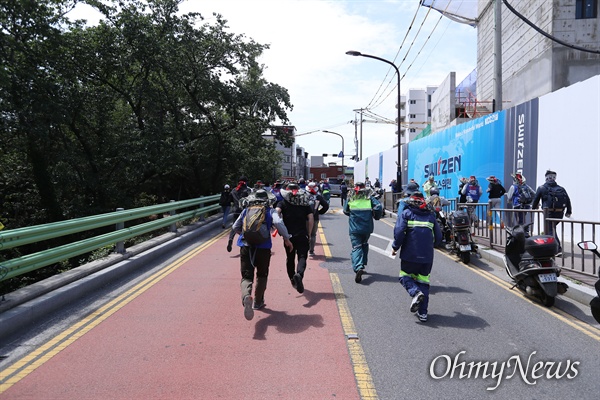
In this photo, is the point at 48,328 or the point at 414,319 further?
the point at 414,319

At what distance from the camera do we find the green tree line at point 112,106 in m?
14.8

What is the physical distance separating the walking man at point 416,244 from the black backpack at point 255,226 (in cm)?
170

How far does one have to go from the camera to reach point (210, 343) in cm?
484

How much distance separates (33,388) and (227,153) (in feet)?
69.3

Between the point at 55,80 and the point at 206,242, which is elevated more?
the point at 55,80

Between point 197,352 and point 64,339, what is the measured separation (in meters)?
1.62

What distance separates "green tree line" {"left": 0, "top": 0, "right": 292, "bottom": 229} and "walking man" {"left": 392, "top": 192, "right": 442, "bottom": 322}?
1241 cm

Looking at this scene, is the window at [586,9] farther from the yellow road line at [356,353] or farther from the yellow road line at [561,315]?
the yellow road line at [356,353]

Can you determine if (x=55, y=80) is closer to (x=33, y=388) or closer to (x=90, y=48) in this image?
(x=90, y=48)

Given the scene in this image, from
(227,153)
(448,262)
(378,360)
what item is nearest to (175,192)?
(227,153)

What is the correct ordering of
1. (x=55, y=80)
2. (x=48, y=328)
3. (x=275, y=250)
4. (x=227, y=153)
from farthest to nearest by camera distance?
(x=227, y=153) → (x=55, y=80) → (x=275, y=250) → (x=48, y=328)

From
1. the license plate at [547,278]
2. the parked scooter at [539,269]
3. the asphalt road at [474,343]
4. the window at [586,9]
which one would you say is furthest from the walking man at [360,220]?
the window at [586,9]

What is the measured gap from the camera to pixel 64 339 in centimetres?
500

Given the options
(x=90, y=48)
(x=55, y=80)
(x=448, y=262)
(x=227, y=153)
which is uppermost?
(x=90, y=48)
